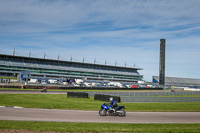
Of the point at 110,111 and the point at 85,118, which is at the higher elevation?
the point at 110,111

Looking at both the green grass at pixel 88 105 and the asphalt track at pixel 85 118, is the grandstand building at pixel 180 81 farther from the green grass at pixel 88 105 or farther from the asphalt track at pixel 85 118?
the asphalt track at pixel 85 118

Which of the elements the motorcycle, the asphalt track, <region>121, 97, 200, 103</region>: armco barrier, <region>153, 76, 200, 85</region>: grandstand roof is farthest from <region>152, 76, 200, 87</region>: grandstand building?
the motorcycle

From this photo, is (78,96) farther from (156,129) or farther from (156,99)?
(156,129)

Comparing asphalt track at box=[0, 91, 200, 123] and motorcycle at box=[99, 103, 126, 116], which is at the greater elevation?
motorcycle at box=[99, 103, 126, 116]

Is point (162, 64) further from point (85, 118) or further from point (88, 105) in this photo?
point (85, 118)

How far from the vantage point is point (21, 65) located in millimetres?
118562

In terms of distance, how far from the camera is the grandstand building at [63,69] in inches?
4601

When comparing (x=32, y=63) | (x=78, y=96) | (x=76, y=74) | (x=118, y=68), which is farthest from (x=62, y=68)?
(x=78, y=96)

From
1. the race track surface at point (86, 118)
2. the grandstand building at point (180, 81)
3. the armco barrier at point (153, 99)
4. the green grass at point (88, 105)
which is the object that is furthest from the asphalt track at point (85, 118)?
the grandstand building at point (180, 81)

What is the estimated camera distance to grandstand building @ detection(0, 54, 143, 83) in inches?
4601

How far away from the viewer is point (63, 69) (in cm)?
13062

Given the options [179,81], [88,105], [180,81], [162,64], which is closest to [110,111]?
[88,105]

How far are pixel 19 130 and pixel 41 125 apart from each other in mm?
1625

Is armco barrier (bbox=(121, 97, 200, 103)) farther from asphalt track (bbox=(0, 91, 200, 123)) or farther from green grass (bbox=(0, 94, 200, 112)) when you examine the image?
asphalt track (bbox=(0, 91, 200, 123))
